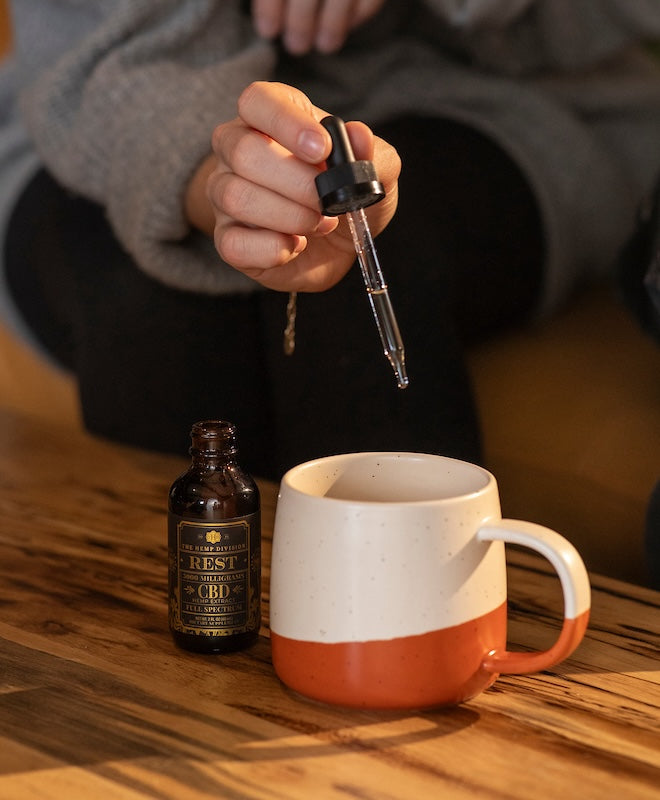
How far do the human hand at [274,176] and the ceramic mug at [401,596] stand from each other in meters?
0.17

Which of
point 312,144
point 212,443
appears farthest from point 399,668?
point 312,144

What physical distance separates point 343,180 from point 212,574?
23 centimetres

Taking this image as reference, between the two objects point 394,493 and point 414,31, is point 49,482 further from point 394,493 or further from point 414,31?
point 414,31

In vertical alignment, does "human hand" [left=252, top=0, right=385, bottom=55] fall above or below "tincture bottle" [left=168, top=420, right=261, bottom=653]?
above

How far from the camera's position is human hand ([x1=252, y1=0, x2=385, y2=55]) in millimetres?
1078

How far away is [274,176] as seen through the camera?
0.63 meters

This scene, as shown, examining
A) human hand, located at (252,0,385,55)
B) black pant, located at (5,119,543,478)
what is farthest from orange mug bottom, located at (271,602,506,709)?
human hand, located at (252,0,385,55)

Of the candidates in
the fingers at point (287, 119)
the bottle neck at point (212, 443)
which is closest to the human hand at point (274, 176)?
the fingers at point (287, 119)

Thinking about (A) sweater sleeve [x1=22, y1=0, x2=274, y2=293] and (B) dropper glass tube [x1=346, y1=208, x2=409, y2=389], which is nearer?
(B) dropper glass tube [x1=346, y1=208, x2=409, y2=389]

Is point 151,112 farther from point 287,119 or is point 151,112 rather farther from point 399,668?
point 399,668

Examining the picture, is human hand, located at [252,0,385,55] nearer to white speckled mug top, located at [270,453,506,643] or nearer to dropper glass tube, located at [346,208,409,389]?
dropper glass tube, located at [346,208,409,389]

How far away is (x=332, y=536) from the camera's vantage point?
53cm

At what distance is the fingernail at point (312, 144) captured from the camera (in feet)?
1.90

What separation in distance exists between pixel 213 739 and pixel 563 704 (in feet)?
0.62
